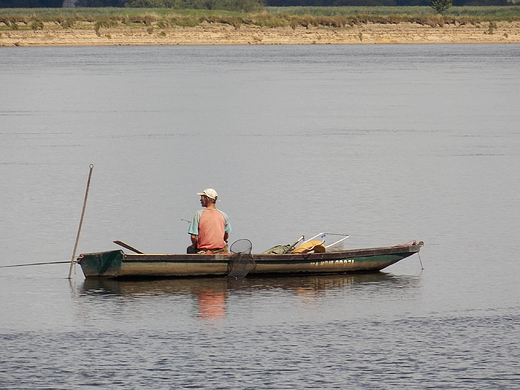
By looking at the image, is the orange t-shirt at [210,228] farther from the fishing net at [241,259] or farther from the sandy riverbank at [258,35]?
the sandy riverbank at [258,35]

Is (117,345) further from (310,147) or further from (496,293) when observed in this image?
(310,147)

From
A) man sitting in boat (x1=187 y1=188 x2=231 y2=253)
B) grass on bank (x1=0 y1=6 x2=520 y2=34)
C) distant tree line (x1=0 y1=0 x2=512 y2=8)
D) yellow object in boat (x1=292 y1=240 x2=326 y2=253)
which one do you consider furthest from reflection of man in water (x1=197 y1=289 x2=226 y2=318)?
distant tree line (x1=0 y1=0 x2=512 y2=8)

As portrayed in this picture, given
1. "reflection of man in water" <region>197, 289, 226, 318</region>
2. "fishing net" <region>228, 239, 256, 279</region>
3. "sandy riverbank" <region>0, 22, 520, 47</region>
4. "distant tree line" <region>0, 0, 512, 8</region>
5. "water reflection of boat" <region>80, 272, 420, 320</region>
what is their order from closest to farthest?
1. "reflection of man in water" <region>197, 289, 226, 318</region>
2. "water reflection of boat" <region>80, 272, 420, 320</region>
3. "fishing net" <region>228, 239, 256, 279</region>
4. "sandy riverbank" <region>0, 22, 520, 47</region>
5. "distant tree line" <region>0, 0, 512, 8</region>

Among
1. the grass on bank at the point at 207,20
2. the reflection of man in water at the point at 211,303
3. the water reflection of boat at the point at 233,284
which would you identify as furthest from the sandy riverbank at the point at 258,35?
the reflection of man in water at the point at 211,303

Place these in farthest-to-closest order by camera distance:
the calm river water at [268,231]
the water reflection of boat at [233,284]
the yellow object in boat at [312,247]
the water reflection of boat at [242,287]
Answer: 1. the yellow object in boat at [312,247]
2. the water reflection of boat at [233,284]
3. the water reflection of boat at [242,287]
4. the calm river water at [268,231]

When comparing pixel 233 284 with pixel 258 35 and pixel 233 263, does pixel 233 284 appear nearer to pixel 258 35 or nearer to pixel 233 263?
pixel 233 263

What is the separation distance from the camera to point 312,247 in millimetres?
17703

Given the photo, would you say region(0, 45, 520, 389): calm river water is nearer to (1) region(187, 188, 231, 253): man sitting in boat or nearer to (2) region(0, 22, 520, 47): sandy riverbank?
(1) region(187, 188, 231, 253): man sitting in boat

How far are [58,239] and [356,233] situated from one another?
5.48 metres

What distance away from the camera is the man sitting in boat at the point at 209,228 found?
1711cm

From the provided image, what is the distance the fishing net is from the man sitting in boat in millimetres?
282

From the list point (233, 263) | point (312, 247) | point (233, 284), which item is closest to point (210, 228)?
point (233, 263)

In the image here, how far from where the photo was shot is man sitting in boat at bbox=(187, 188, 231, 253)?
1711 centimetres

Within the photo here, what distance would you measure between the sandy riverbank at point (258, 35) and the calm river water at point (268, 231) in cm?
4719
